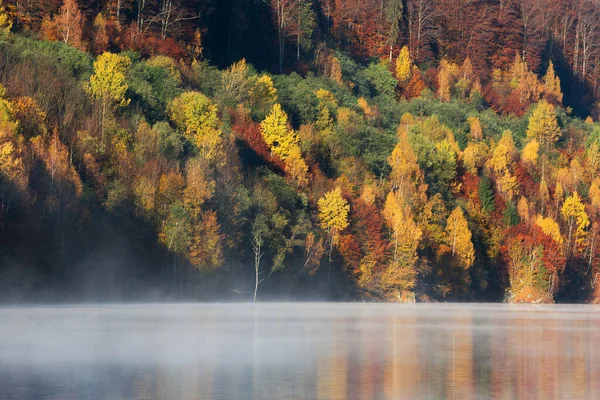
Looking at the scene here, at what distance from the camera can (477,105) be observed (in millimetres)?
177750

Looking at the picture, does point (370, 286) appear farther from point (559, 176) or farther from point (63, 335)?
point (63, 335)

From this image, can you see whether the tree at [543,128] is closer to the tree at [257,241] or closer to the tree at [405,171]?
the tree at [405,171]

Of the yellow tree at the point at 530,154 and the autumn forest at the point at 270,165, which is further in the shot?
the yellow tree at the point at 530,154

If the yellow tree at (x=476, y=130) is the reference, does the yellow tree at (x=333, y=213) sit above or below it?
below

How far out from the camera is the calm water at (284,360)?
2561cm

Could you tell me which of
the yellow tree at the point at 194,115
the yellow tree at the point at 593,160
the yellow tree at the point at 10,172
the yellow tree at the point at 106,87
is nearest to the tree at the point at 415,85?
the yellow tree at the point at 593,160

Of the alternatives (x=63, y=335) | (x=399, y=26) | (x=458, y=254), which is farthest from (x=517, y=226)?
(x=63, y=335)

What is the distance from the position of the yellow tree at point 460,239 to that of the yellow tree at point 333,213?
47.9ft

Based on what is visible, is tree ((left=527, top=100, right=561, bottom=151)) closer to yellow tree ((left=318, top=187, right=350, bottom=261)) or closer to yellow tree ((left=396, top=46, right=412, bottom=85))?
yellow tree ((left=396, top=46, right=412, bottom=85))

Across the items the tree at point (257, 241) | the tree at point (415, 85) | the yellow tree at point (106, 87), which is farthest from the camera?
the tree at point (415, 85)

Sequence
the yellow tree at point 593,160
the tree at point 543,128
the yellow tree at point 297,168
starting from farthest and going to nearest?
the tree at point 543,128 < the yellow tree at point 593,160 < the yellow tree at point 297,168

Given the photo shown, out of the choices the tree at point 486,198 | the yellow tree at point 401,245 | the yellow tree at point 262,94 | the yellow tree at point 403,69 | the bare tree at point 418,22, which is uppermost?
the bare tree at point 418,22

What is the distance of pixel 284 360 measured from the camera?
107ft

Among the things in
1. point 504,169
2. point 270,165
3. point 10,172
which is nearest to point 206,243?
point 10,172
